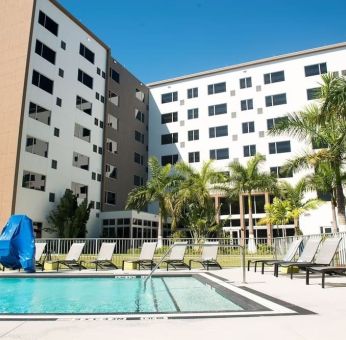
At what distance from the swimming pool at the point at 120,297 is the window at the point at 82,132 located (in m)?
22.2

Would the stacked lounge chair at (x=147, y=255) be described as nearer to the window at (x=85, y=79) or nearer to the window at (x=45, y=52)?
the window at (x=45, y=52)

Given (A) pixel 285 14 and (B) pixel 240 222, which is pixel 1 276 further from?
(B) pixel 240 222

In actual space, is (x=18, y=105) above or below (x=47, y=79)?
below

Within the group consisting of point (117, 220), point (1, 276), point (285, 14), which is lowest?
point (1, 276)

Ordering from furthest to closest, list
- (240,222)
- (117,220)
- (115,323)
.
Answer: (240,222)
(117,220)
(115,323)

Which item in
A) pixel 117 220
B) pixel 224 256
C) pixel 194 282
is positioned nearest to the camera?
pixel 194 282

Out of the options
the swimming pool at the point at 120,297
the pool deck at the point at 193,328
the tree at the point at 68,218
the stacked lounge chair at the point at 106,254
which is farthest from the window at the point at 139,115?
the pool deck at the point at 193,328

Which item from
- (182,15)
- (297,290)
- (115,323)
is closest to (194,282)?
(297,290)

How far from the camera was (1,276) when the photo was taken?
44.7 ft

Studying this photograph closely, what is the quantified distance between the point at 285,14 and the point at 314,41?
25.4 metres

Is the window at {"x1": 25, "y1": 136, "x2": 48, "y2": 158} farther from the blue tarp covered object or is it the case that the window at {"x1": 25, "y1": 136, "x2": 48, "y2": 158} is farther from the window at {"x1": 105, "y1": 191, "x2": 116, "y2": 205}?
the blue tarp covered object

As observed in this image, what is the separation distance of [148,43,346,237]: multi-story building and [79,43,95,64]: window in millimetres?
11192

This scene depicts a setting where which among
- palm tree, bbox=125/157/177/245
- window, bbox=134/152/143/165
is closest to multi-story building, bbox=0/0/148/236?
window, bbox=134/152/143/165

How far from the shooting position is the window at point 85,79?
116 feet
